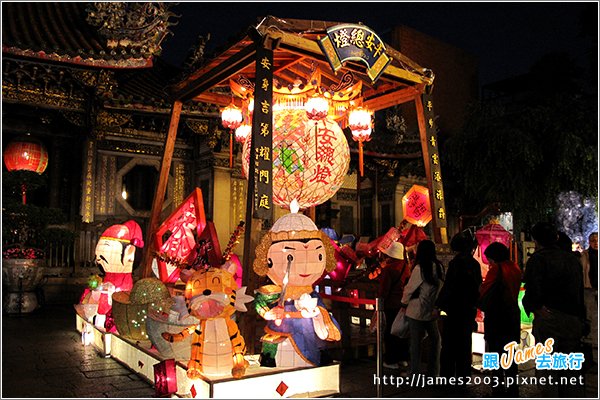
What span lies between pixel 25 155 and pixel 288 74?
20.2 feet

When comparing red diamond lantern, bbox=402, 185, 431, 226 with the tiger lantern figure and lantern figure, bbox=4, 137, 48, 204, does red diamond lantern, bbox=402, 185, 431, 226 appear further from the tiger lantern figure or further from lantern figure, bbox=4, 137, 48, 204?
lantern figure, bbox=4, 137, 48, 204

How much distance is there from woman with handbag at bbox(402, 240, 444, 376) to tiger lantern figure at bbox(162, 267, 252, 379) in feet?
6.26

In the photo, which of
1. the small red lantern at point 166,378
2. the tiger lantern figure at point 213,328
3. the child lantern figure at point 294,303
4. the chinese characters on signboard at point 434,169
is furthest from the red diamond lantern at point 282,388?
the chinese characters on signboard at point 434,169

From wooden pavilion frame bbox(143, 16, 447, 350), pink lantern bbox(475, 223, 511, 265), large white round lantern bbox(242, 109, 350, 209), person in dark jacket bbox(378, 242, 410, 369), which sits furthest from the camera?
pink lantern bbox(475, 223, 511, 265)

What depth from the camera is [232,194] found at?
11.4m

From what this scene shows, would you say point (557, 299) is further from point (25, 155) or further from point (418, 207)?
point (25, 155)

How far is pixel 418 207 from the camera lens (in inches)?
318

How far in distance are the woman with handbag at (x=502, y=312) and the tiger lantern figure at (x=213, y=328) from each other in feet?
8.01

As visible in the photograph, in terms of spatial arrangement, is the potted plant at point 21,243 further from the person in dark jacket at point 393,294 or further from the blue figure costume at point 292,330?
the person in dark jacket at point 393,294

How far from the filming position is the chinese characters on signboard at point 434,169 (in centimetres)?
645

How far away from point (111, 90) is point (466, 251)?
761 centimetres

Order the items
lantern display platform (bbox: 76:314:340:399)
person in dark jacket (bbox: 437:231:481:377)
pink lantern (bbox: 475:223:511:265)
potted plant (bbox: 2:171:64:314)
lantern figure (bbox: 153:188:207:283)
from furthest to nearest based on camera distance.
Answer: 1. potted plant (bbox: 2:171:64:314)
2. pink lantern (bbox: 475:223:511:265)
3. lantern figure (bbox: 153:188:207:283)
4. person in dark jacket (bbox: 437:231:481:377)
5. lantern display platform (bbox: 76:314:340:399)

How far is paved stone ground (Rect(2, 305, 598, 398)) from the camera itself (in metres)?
4.64

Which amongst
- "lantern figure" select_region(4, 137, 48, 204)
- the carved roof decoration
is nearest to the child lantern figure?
the carved roof decoration
